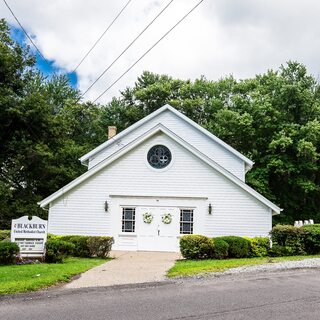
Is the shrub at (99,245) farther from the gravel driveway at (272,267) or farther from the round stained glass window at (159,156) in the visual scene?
the gravel driveway at (272,267)

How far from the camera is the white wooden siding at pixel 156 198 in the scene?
18.2 m

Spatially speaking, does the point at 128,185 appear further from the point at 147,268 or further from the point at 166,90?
the point at 166,90

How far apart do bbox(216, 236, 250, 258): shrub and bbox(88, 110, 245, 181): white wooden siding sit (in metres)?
7.56

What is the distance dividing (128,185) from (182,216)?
3051 millimetres

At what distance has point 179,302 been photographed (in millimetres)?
7098

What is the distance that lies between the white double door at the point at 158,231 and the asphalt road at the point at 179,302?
9.32 meters

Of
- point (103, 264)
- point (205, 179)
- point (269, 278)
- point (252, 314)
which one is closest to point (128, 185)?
point (205, 179)

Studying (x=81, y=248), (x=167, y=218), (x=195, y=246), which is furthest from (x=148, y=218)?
(x=195, y=246)

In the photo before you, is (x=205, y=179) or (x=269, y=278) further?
(x=205, y=179)

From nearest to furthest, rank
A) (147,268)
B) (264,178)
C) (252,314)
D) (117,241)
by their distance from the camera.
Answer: (252,314) < (147,268) < (117,241) < (264,178)

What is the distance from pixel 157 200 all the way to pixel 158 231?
1.49m

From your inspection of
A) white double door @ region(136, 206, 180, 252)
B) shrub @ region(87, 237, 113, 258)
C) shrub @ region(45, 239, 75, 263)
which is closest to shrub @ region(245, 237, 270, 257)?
white double door @ region(136, 206, 180, 252)

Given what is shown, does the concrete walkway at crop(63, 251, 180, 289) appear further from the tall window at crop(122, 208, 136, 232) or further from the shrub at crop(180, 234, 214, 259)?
the tall window at crop(122, 208, 136, 232)

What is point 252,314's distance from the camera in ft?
20.7
